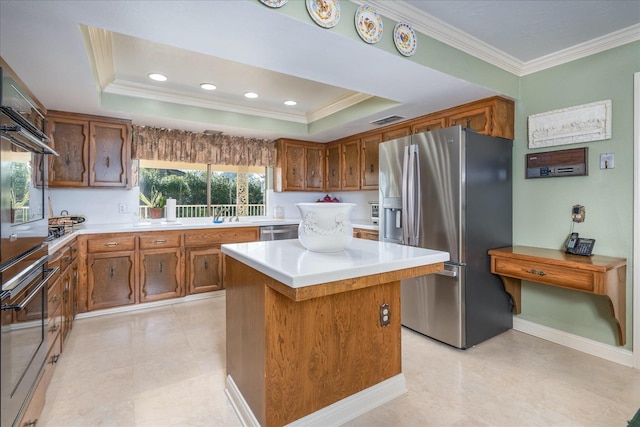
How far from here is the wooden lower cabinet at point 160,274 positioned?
366 centimetres

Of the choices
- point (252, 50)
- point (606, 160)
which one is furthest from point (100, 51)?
point (606, 160)

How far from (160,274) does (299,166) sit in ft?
8.12

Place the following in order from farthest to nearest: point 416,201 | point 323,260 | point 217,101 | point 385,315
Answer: point 217,101 → point 416,201 → point 385,315 → point 323,260

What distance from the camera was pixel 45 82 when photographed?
2553 mm

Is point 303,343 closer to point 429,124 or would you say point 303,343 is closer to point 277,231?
point 429,124

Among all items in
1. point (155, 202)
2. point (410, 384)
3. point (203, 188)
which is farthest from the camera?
point (203, 188)

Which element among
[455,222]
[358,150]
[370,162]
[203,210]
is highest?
[358,150]

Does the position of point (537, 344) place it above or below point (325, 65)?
below

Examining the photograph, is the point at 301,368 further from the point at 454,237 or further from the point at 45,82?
the point at 45,82

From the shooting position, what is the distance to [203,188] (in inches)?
183

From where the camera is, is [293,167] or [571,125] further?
[293,167]

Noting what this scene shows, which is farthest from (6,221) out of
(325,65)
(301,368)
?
(325,65)

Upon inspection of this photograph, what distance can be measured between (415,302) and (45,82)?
12.0ft

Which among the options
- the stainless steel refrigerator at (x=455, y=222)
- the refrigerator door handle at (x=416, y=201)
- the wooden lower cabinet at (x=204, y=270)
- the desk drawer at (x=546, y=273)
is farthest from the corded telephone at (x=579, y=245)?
the wooden lower cabinet at (x=204, y=270)
